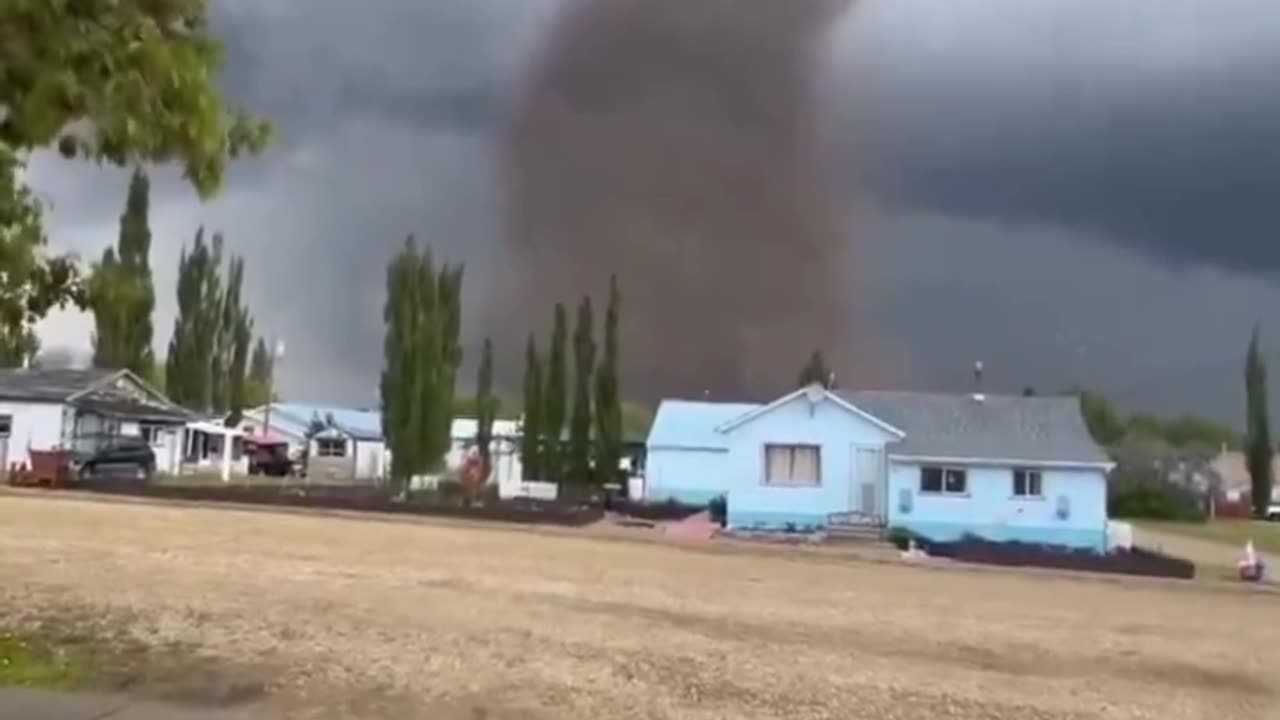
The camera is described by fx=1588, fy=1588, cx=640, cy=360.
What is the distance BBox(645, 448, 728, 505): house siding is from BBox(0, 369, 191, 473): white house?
22540 millimetres

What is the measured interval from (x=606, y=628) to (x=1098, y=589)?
17.4 m

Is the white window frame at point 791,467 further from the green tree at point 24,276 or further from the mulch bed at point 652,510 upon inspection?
the green tree at point 24,276

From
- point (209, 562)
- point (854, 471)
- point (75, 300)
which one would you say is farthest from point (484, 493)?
point (75, 300)

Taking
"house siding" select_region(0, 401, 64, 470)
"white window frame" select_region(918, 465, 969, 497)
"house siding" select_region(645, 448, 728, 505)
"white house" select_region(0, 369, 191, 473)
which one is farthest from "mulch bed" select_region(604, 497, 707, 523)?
"house siding" select_region(0, 401, 64, 470)

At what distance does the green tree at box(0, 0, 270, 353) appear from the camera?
6.44 meters

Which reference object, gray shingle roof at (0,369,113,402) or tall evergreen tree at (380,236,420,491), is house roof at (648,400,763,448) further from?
gray shingle roof at (0,369,113,402)

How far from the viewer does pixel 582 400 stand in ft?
263

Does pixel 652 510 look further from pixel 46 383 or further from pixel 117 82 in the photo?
pixel 117 82

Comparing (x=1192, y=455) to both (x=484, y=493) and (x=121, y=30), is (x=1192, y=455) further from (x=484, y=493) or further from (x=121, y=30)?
(x=121, y=30)

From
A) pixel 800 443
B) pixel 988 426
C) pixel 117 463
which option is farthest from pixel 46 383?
pixel 988 426

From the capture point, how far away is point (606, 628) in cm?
1700

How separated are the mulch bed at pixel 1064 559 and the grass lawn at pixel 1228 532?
15789 millimetres

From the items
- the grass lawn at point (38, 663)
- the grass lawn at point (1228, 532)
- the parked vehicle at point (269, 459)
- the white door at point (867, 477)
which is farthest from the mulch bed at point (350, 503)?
the grass lawn at point (38, 663)

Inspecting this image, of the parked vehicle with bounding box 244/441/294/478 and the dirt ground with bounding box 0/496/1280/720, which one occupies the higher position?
the parked vehicle with bounding box 244/441/294/478
